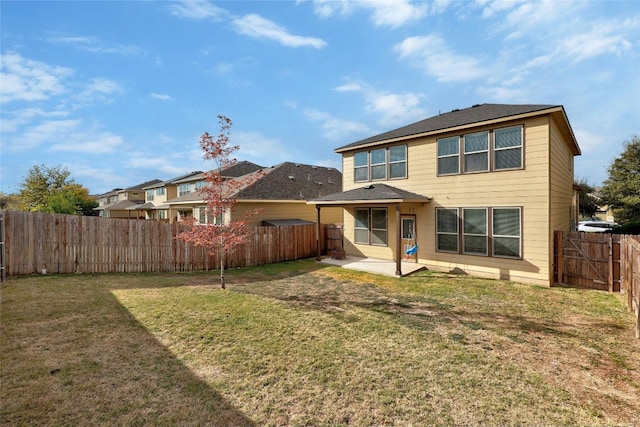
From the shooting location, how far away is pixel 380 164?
45.3 ft

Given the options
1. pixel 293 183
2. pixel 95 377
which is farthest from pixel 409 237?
pixel 95 377

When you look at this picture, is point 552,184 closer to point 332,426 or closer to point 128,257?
point 332,426

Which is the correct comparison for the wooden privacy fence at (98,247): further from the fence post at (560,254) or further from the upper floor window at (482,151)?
the fence post at (560,254)

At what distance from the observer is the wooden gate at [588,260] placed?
8.74 m

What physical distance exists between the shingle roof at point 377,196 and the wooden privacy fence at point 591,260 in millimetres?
4795

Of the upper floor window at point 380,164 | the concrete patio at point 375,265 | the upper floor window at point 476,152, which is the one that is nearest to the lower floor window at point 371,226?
the concrete patio at point 375,265

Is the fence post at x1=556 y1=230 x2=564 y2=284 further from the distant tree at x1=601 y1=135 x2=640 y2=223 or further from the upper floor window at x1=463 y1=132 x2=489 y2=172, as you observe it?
the distant tree at x1=601 y1=135 x2=640 y2=223

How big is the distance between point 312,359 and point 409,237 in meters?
9.39

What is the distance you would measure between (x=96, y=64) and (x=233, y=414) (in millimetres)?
15776

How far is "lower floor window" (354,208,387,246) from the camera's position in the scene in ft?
44.8

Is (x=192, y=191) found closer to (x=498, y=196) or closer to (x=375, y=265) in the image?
(x=375, y=265)

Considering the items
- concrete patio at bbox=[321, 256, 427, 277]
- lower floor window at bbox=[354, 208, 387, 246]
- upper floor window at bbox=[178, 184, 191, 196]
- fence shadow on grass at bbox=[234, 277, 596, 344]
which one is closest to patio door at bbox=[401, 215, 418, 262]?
concrete patio at bbox=[321, 256, 427, 277]

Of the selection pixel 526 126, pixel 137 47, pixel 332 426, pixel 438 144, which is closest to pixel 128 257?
pixel 137 47

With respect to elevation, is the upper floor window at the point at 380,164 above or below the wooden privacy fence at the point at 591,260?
above
